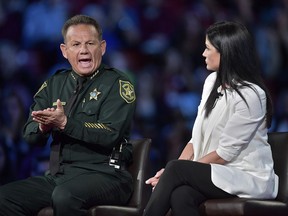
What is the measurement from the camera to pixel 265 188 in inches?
134

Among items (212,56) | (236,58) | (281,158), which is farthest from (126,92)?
(281,158)

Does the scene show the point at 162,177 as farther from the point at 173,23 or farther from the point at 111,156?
the point at 173,23

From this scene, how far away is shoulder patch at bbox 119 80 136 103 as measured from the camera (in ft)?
12.1

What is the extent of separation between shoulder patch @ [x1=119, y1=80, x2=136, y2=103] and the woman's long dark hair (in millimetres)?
485

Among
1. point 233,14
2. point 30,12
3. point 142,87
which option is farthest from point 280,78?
point 30,12

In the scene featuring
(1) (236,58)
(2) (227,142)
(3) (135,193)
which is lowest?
(3) (135,193)

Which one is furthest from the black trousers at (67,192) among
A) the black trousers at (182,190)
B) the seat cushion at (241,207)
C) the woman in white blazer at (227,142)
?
the seat cushion at (241,207)

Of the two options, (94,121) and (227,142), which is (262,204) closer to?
(227,142)

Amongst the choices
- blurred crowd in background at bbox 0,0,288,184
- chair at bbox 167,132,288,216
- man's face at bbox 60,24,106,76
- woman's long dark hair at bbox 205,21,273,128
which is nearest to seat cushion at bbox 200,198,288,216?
chair at bbox 167,132,288,216

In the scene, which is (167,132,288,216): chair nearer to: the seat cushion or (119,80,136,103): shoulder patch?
the seat cushion

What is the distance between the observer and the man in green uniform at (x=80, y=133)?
137 inches

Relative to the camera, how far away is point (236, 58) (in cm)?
348

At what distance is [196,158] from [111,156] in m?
0.43

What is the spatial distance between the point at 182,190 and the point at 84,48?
978mm
